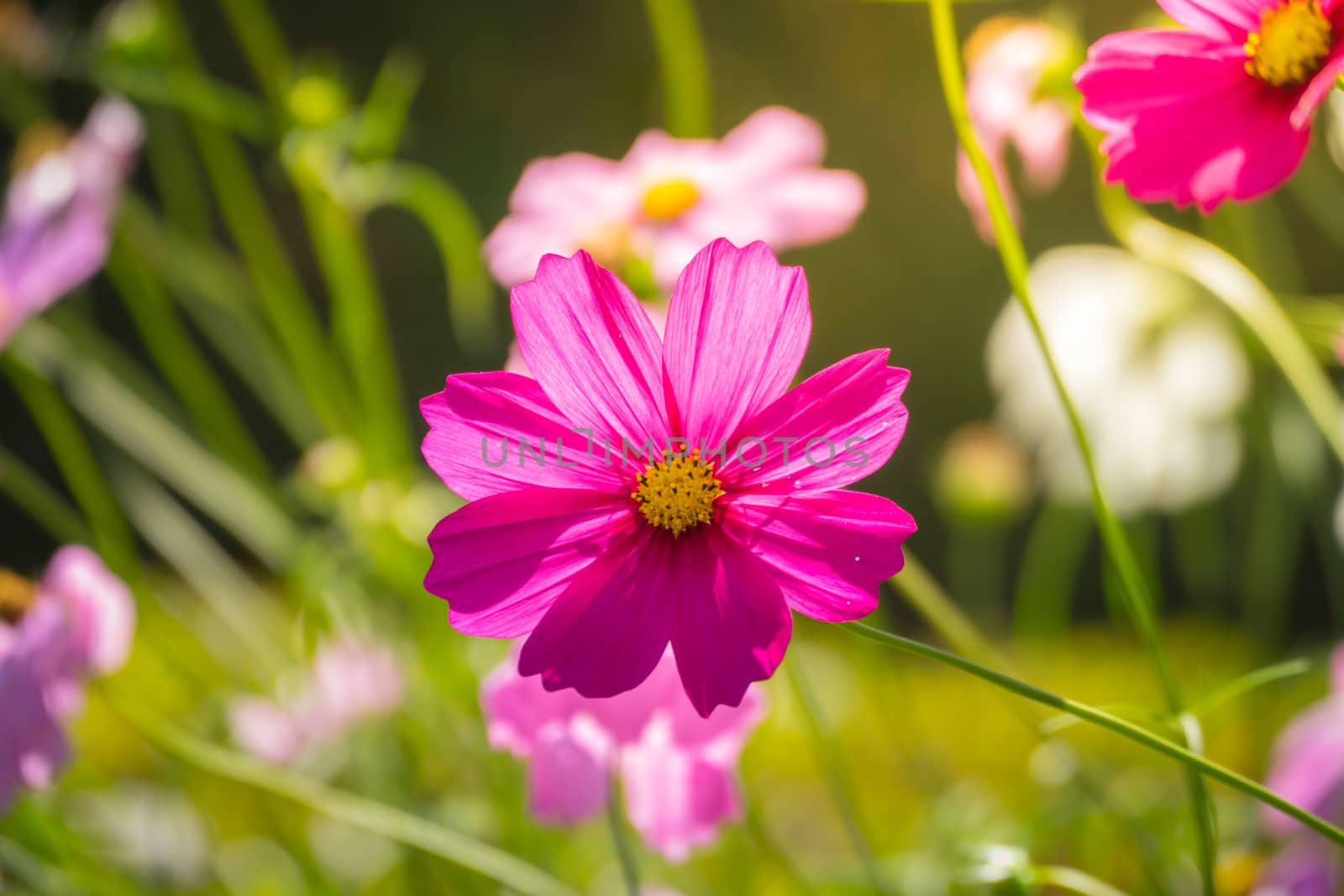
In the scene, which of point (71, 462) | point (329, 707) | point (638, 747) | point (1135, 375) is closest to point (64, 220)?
point (71, 462)

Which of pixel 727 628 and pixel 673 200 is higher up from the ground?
pixel 673 200

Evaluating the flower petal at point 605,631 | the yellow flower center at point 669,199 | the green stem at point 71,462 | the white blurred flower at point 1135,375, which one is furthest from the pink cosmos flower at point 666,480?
the white blurred flower at point 1135,375

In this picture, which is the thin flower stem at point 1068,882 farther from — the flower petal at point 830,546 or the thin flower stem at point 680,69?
the thin flower stem at point 680,69

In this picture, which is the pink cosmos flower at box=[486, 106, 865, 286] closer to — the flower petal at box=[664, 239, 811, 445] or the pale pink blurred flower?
the pale pink blurred flower

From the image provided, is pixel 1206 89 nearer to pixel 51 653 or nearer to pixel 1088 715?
pixel 1088 715


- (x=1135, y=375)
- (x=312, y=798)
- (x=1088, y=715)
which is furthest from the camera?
(x=1135, y=375)

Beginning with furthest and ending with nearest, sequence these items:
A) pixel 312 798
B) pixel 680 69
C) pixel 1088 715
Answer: pixel 680 69 < pixel 312 798 < pixel 1088 715

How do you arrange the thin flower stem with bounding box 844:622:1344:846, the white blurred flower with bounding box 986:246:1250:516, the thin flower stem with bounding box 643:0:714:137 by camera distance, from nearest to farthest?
the thin flower stem with bounding box 844:622:1344:846, the thin flower stem with bounding box 643:0:714:137, the white blurred flower with bounding box 986:246:1250:516

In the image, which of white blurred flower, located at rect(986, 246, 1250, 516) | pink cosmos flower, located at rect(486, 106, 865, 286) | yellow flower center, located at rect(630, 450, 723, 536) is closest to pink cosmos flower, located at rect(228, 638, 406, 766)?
pink cosmos flower, located at rect(486, 106, 865, 286)
